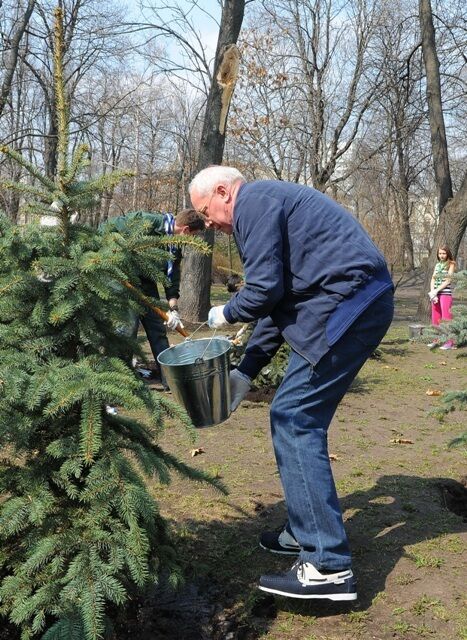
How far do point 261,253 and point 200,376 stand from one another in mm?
619

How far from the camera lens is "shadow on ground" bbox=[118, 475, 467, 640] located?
104 inches

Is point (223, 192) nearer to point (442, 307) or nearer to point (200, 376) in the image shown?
point (200, 376)

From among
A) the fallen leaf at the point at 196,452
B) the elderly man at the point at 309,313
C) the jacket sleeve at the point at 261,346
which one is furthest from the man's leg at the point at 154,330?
the elderly man at the point at 309,313

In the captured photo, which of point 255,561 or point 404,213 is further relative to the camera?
point 404,213

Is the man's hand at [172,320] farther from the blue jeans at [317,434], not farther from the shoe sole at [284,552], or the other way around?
the shoe sole at [284,552]

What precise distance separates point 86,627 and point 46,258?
1.20 metres

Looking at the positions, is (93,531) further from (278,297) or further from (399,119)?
(399,119)

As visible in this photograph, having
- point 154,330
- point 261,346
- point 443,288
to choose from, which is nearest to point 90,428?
point 261,346

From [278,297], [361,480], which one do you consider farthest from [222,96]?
[278,297]

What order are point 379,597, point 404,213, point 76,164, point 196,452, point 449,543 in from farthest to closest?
point 404,213 → point 196,452 → point 449,543 → point 379,597 → point 76,164

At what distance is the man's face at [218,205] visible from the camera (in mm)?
2795

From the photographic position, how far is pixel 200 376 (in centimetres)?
285

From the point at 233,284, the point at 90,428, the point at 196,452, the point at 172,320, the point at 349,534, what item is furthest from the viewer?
the point at 233,284

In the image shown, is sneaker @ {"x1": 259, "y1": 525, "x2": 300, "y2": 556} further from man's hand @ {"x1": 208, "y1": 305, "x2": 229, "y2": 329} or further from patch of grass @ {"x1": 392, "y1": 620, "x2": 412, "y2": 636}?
man's hand @ {"x1": 208, "y1": 305, "x2": 229, "y2": 329}
